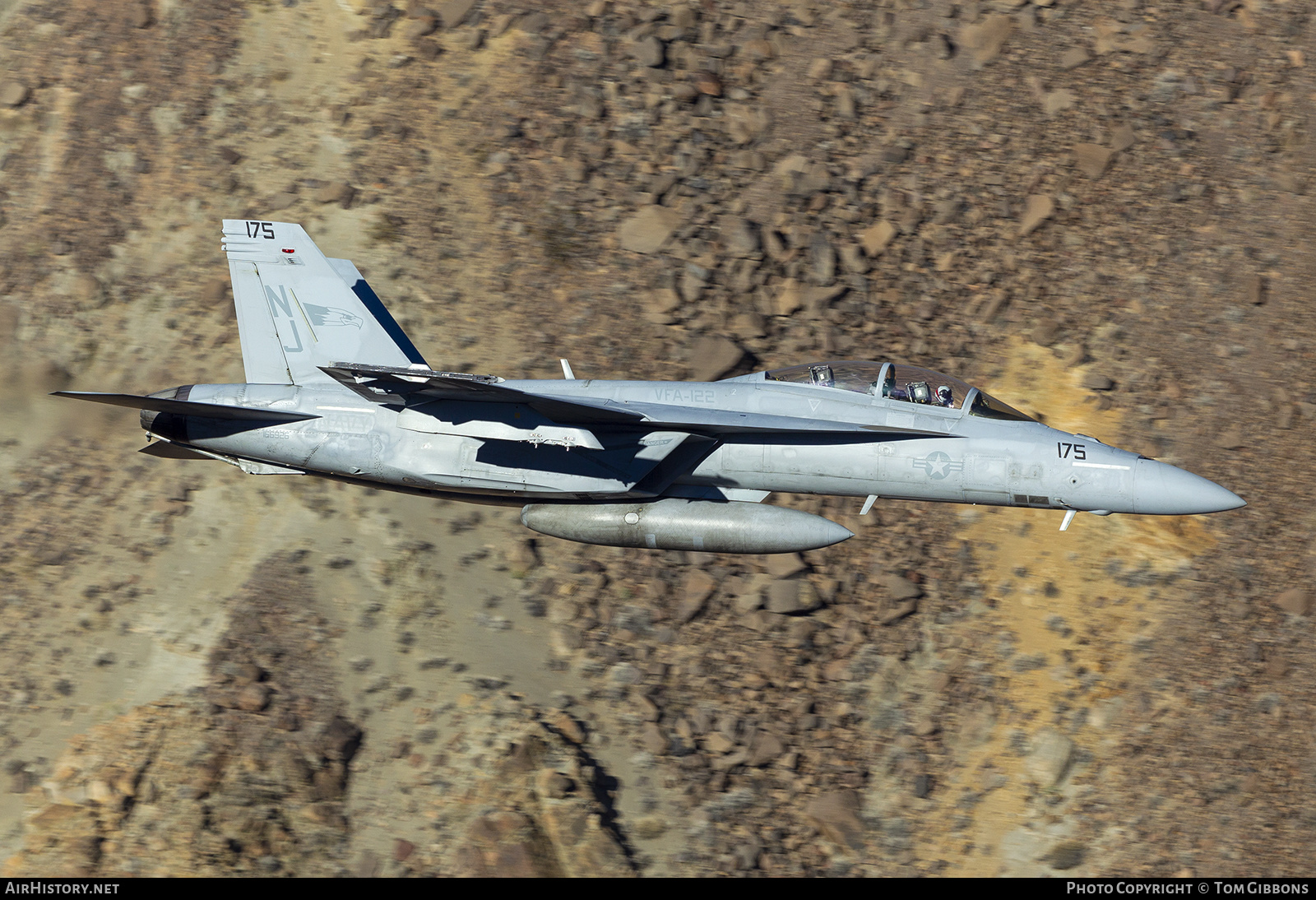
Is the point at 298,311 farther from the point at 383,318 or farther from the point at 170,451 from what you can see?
the point at 170,451

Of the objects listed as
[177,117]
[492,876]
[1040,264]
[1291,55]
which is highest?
[1291,55]

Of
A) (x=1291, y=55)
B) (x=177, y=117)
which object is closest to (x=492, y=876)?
(x=177, y=117)

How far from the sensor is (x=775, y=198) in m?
24.9

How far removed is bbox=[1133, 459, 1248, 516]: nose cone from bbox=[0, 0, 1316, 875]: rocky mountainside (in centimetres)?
634

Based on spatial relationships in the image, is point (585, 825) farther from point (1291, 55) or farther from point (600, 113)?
point (1291, 55)

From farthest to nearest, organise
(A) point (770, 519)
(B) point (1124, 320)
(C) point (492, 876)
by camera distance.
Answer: (B) point (1124, 320) → (C) point (492, 876) → (A) point (770, 519)

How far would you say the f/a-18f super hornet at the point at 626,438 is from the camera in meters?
15.5

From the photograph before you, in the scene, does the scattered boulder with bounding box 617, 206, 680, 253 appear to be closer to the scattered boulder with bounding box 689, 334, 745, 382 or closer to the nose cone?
the scattered boulder with bounding box 689, 334, 745, 382

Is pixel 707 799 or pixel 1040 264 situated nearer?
pixel 707 799

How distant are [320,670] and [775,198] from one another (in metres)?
13.5

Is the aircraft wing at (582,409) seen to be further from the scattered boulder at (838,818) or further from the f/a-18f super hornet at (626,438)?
the scattered boulder at (838,818)

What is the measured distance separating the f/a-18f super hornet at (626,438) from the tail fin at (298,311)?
29mm

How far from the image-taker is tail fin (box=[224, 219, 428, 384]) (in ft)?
59.1

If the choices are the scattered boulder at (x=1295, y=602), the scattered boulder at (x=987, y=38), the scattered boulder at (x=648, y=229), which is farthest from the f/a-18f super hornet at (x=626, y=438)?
the scattered boulder at (x=987, y=38)
